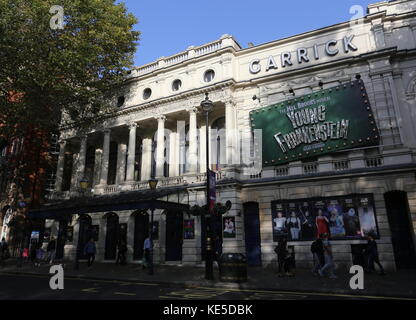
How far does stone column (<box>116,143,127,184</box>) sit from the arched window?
340 inches

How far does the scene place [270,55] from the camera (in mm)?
22312

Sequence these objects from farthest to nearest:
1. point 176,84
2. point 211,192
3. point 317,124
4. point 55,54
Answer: point 176,84 < point 55,54 < point 317,124 < point 211,192

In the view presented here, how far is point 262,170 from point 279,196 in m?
2.28

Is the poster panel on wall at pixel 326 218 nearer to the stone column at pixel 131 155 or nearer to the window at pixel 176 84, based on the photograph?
the stone column at pixel 131 155

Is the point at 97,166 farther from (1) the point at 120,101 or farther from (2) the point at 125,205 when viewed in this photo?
(2) the point at 125,205

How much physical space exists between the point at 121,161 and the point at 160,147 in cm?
572

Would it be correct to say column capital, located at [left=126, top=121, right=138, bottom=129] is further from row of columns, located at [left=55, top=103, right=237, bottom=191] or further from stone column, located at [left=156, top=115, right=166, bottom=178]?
stone column, located at [left=156, top=115, right=166, bottom=178]

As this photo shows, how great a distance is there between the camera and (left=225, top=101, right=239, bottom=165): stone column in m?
20.8

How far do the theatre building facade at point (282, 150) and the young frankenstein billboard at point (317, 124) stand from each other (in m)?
0.07

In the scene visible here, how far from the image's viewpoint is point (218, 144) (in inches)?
925

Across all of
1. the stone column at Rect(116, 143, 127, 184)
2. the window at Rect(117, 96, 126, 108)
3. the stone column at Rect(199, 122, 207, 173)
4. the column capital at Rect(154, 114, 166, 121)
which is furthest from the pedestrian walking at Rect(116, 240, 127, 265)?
the window at Rect(117, 96, 126, 108)

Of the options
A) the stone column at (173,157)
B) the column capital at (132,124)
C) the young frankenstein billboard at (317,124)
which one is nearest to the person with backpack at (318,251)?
the young frankenstein billboard at (317,124)

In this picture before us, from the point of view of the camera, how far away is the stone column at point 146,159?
82.8 ft

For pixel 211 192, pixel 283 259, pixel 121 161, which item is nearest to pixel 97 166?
pixel 121 161
